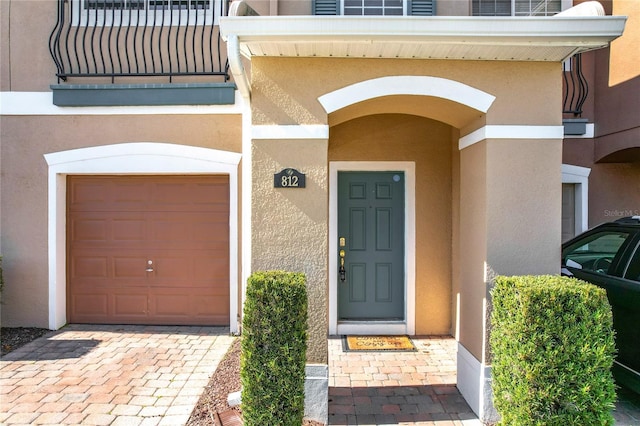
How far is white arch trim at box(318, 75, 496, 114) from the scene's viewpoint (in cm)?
356

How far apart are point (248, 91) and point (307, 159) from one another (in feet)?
2.84

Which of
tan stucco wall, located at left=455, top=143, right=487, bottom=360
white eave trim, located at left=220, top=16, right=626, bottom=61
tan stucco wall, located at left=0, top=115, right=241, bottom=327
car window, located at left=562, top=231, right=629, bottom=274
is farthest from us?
tan stucco wall, located at left=0, top=115, right=241, bottom=327

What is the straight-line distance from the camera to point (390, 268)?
552cm

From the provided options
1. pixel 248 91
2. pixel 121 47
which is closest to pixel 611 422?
pixel 248 91

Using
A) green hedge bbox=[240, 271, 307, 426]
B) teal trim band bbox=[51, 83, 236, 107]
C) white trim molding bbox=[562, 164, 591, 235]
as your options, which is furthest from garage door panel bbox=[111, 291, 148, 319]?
white trim molding bbox=[562, 164, 591, 235]

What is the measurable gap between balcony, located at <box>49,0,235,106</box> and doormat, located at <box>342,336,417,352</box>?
13.2 ft

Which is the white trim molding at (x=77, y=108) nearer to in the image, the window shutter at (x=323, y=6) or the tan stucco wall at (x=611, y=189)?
the window shutter at (x=323, y=6)

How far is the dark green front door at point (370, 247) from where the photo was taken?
550 cm

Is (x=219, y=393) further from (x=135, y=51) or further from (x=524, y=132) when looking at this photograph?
(x=135, y=51)

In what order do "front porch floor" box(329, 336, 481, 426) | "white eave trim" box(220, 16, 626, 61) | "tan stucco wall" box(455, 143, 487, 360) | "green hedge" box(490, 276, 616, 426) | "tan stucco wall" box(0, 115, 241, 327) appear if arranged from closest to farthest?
"green hedge" box(490, 276, 616, 426)
"white eave trim" box(220, 16, 626, 61)
"front porch floor" box(329, 336, 481, 426)
"tan stucco wall" box(455, 143, 487, 360)
"tan stucco wall" box(0, 115, 241, 327)

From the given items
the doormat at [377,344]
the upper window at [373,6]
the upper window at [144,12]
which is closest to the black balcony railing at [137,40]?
the upper window at [144,12]

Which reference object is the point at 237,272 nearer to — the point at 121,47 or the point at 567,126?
the point at 121,47

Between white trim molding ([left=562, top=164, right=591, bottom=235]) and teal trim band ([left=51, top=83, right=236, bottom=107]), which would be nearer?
teal trim band ([left=51, top=83, right=236, bottom=107])

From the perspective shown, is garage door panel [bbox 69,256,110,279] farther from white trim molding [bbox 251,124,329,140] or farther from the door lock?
white trim molding [bbox 251,124,329,140]
